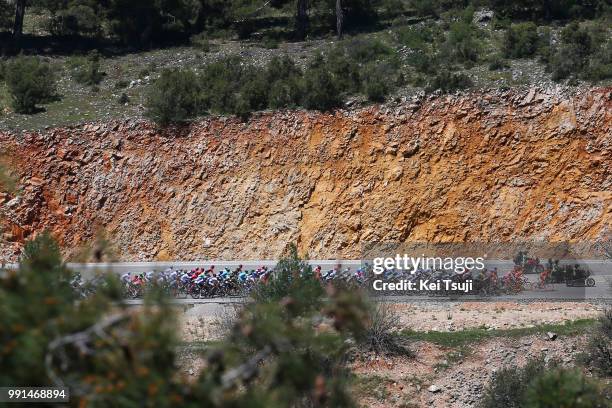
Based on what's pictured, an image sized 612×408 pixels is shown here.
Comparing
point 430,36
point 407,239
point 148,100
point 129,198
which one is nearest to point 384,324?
point 407,239

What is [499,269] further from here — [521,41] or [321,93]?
[521,41]

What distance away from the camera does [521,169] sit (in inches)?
1085

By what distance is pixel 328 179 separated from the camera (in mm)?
28094

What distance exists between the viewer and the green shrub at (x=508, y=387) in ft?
59.6

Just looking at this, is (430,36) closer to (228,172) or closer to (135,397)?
(228,172)

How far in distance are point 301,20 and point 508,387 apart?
76.1 feet

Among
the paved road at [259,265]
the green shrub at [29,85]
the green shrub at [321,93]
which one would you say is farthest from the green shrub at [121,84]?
the paved road at [259,265]

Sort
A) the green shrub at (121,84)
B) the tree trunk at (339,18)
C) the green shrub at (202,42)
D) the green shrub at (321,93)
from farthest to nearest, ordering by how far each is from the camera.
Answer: the green shrub at (202,42) → the tree trunk at (339,18) → the green shrub at (121,84) → the green shrub at (321,93)

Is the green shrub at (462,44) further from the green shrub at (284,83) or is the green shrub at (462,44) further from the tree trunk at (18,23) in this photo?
the tree trunk at (18,23)

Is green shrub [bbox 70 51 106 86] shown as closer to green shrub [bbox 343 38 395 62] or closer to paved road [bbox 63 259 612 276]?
paved road [bbox 63 259 612 276]

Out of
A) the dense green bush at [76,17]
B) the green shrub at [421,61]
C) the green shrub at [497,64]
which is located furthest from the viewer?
the dense green bush at [76,17]

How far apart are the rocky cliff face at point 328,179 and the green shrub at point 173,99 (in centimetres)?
64

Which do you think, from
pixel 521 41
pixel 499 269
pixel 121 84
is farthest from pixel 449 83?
pixel 121 84

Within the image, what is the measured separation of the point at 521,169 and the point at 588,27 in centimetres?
902
